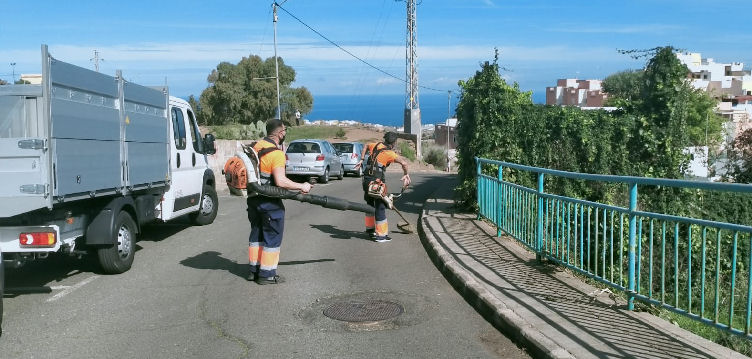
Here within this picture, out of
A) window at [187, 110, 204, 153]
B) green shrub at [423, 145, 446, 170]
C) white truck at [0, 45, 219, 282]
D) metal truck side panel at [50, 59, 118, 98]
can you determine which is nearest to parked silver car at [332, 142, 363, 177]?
window at [187, 110, 204, 153]

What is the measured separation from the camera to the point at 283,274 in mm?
8641

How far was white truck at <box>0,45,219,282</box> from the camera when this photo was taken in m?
7.14

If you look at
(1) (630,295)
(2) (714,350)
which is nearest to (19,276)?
(1) (630,295)

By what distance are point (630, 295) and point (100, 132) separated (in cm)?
640

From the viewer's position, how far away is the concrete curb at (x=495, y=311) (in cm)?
514

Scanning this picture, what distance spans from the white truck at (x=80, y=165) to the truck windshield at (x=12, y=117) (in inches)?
0.4

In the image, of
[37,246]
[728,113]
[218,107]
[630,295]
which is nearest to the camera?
[630,295]

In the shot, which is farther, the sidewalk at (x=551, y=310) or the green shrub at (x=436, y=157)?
the green shrub at (x=436, y=157)

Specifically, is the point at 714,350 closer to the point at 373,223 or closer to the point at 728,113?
the point at 373,223

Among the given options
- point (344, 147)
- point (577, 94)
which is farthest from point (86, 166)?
point (577, 94)

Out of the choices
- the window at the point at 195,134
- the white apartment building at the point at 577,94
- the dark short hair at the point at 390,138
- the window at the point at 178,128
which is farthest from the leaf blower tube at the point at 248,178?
the white apartment building at the point at 577,94

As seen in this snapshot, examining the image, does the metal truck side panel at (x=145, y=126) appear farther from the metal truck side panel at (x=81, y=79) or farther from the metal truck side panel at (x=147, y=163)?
the metal truck side panel at (x=81, y=79)

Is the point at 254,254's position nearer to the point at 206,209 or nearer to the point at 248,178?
the point at 248,178

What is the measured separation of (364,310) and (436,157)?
145 ft
